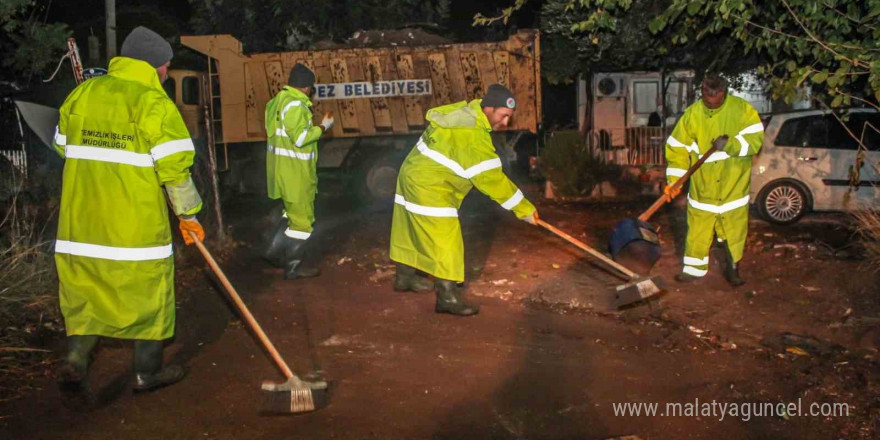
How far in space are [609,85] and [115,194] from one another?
1663cm

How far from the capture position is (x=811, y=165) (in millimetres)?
9664

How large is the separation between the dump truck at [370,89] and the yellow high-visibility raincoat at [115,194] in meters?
8.69

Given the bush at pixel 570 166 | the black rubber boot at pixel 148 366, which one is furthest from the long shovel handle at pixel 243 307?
the bush at pixel 570 166

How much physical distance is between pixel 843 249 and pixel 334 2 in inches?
530

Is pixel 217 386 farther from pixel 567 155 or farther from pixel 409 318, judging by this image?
pixel 567 155

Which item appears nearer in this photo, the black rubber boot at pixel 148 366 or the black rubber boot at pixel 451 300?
the black rubber boot at pixel 148 366

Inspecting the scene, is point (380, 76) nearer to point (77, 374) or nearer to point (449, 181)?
point (449, 181)

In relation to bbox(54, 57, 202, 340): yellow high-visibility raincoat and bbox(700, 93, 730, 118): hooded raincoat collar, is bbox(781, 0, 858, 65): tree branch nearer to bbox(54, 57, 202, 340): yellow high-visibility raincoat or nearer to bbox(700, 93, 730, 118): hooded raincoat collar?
bbox(700, 93, 730, 118): hooded raincoat collar

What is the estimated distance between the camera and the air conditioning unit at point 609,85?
19234 millimetres

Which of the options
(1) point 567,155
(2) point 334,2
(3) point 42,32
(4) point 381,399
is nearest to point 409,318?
(4) point 381,399

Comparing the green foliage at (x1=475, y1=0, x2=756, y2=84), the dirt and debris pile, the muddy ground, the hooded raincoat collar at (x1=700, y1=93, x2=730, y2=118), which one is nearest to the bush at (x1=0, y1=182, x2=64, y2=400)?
the muddy ground

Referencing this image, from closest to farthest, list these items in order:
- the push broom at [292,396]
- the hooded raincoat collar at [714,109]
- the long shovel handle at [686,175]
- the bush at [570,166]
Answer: the push broom at [292,396]
the long shovel handle at [686,175]
the hooded raincoat collar at [714,109]
the bush at [570,166]

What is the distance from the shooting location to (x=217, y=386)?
4.54m

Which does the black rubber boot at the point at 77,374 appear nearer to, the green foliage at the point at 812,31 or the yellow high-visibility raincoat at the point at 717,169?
the yellow high-visibility raincoat at the point at 717,169
